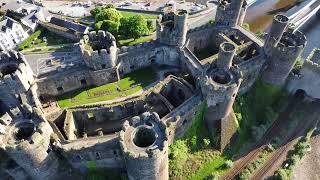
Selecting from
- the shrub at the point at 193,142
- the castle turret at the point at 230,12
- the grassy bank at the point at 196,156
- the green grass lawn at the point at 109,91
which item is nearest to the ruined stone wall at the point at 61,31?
the green grass lawn at the point at 109,91

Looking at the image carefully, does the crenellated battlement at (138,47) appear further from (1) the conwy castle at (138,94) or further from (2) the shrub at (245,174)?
(2) the shrub at (245,174)

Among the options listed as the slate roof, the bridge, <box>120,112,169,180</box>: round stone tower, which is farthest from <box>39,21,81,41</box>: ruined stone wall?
the bridge

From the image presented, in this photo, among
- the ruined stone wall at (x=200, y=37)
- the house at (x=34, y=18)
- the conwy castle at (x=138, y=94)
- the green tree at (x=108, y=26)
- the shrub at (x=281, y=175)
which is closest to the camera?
the conwy castle at (x=138, y=94)

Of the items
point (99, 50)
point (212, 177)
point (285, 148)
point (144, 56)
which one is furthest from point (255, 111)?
point (99, 50)

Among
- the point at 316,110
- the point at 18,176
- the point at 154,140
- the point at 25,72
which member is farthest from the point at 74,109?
the point at 316,110

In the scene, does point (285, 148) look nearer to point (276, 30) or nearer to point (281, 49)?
point (281, 49)

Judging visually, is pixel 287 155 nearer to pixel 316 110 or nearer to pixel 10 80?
pixel 316 110
